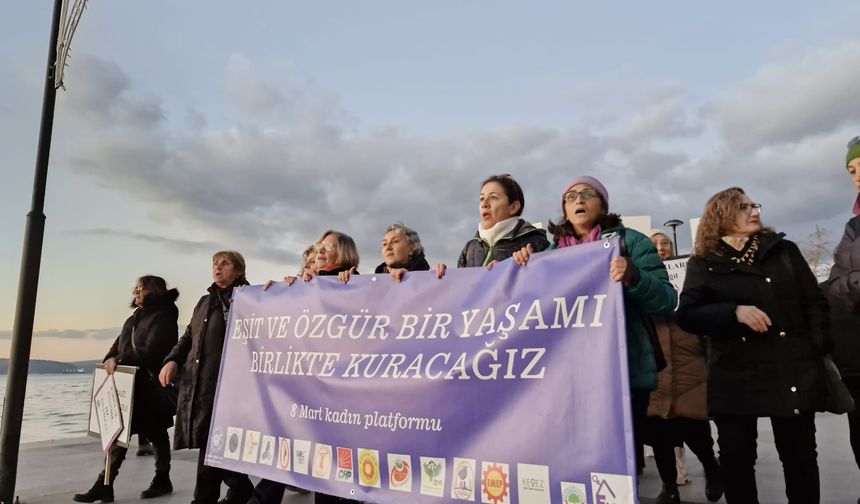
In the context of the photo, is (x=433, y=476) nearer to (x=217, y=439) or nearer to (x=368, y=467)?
(x=368, y=467)

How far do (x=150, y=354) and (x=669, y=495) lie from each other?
413 cm

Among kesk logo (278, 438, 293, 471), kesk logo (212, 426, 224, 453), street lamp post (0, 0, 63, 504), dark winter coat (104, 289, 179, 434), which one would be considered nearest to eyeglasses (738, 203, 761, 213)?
kesk logo (278, 438, 293, 471)

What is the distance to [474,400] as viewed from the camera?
2854mm

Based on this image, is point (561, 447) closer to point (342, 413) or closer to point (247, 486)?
point (342, 413)

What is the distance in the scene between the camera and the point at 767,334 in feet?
9.43

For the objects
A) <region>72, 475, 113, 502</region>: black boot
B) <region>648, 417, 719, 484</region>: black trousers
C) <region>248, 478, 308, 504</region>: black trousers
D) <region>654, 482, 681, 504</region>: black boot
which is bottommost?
<region>72, 475, 113, 502</region>: black boot

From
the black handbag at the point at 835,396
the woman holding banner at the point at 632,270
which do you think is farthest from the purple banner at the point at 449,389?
the black handbag at the point at 835,396

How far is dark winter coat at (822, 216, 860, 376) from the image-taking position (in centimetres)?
322

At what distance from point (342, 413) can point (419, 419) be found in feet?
1.87

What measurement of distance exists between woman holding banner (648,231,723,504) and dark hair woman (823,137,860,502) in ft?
3.17

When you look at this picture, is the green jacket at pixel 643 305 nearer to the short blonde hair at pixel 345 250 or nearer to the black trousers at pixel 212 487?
the short blonde hair at pixel 345 250

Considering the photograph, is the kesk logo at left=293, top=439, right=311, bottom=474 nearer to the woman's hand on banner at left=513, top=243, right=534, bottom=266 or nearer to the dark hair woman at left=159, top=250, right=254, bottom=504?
the dark hair woman at left=159, top=250, right=254, bottom=504

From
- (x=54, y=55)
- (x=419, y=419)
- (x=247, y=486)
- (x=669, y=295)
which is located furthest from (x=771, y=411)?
(x=54, y=55)

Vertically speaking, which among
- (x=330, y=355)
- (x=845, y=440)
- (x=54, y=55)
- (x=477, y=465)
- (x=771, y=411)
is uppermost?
(x=54, y=55)
